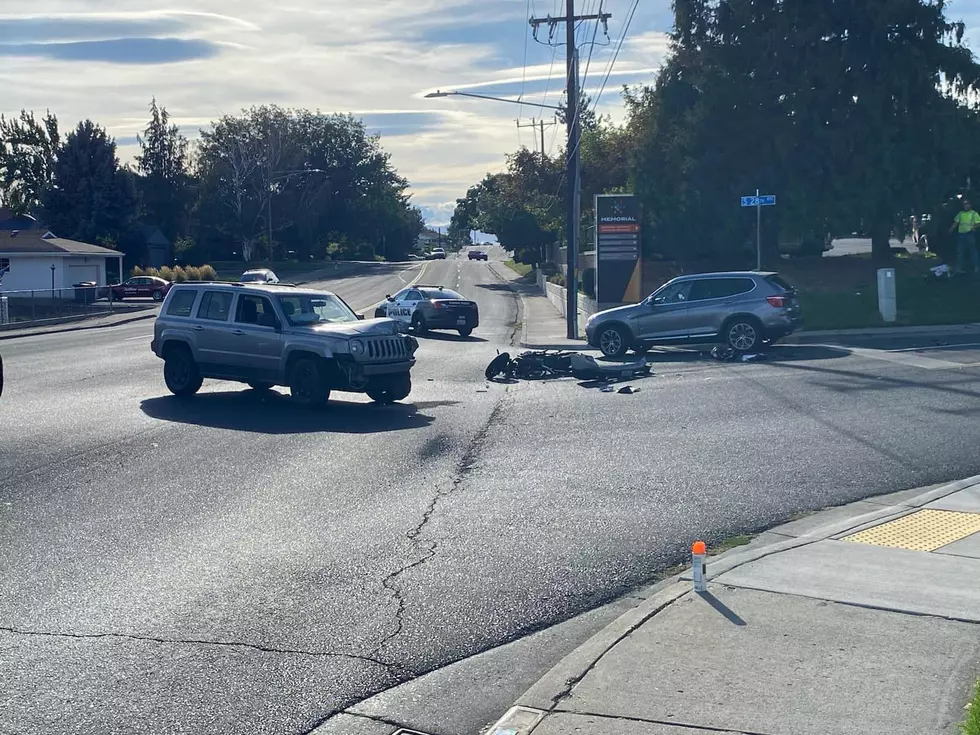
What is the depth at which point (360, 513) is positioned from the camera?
10125 millimetres

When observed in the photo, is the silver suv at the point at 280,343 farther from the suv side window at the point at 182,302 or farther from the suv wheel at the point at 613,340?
the suv wheel at the point at 613,340

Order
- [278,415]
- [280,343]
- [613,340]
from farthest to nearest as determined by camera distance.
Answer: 1. [613,340]
2. [280,343]
3. [278,415]

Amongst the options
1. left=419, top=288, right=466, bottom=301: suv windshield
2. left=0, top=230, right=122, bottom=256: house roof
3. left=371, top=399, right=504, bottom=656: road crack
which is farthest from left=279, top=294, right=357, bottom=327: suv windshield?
left=0, top=230, right=122, bottom=256: house roof

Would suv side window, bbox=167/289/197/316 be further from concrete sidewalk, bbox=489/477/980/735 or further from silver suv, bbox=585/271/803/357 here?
concrete sidewalk, bbox=489/477/980/735

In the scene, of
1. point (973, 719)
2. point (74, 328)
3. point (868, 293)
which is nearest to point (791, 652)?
point (973, 719)

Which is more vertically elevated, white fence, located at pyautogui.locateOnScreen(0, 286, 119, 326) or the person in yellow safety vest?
the person in yellow safety vest

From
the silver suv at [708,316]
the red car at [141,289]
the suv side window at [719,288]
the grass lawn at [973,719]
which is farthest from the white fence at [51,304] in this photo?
the grass lawn at [973,719]

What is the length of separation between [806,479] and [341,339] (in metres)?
7.86

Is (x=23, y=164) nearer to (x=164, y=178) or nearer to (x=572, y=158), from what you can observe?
(x=164, y=178)

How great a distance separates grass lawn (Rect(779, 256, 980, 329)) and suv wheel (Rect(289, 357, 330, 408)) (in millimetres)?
16540

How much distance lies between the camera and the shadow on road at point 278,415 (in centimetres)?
1547

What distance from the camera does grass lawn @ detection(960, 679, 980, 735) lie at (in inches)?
190

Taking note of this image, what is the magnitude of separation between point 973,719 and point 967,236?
98.7 ft

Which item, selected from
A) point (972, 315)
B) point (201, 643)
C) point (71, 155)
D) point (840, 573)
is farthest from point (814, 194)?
point (71, 155)
